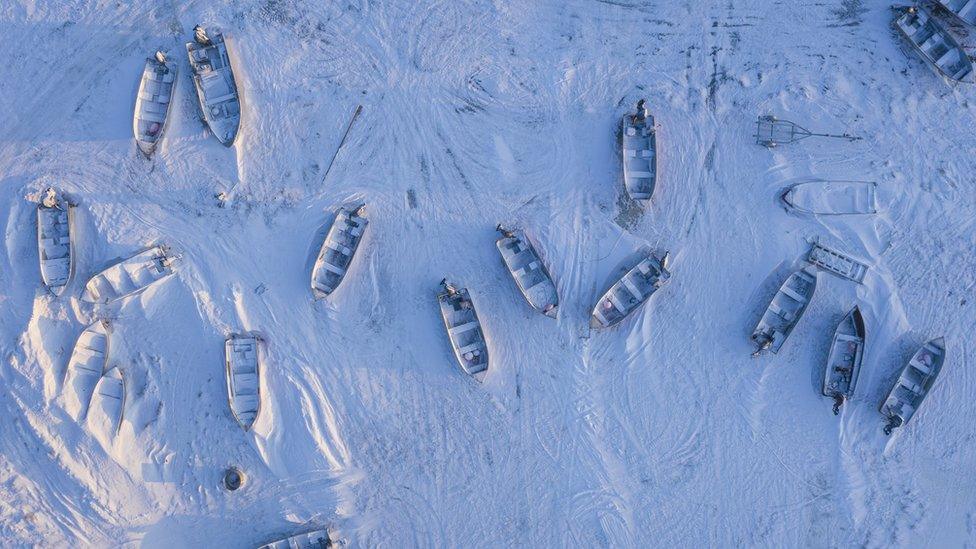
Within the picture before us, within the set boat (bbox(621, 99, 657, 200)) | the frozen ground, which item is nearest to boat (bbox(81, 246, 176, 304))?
the frozen ground

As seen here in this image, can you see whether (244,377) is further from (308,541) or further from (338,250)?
(308,541)

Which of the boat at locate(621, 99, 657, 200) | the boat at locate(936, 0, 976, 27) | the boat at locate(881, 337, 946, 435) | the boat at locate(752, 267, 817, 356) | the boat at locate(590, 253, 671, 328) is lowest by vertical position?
the boat at locate(881, 337, 946, 435)

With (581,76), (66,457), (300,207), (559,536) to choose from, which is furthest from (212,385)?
(581,76)

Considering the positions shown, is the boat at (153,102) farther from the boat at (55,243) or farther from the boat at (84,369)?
the boat at (84,369)

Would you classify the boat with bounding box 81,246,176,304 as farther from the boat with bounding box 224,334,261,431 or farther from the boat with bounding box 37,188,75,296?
Result: the boat with bounding box 224,334,261,431

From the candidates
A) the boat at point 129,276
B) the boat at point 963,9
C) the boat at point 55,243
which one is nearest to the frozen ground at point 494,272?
Result: the boat at point 55,243

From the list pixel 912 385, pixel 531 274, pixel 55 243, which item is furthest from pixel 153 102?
pixel 912 385
